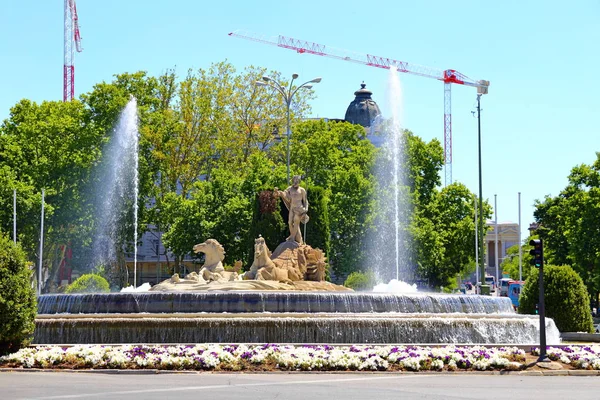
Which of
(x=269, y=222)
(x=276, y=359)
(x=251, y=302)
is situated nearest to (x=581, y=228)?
(x=269, y=222)

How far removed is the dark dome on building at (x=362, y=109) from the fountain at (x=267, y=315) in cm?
9159

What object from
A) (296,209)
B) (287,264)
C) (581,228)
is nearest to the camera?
(287,264)

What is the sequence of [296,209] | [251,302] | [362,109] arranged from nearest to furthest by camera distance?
[251,302] → [296,209] → [362,109]

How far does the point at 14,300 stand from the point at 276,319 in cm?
690

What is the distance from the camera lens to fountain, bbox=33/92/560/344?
90.0 ft

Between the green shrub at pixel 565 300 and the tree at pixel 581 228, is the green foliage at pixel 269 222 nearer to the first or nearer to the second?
the tree at pixel 581 228

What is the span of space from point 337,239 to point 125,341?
36462mm

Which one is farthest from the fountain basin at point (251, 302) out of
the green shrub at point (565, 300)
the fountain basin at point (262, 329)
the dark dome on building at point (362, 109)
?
the dark dome on building at point (362, 109)

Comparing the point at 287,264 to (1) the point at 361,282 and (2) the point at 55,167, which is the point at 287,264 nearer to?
(1) the point at 361,282

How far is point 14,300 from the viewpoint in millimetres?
23953

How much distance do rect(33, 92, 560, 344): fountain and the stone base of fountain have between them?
26 mm

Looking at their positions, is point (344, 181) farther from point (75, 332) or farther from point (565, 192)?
point (75, 332)

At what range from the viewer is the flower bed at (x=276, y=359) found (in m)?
22.9

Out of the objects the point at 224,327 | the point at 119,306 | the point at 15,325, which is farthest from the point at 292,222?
the point at 15,325
